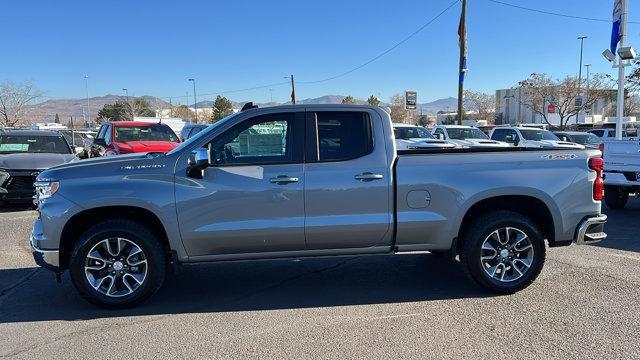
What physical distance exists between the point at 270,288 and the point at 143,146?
8.37 meters

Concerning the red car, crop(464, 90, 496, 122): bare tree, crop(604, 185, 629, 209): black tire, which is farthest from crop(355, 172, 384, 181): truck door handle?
crop(464, 90, 496, 122): bare tree

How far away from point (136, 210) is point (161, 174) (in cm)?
45

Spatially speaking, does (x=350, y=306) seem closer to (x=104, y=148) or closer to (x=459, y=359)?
(x=459, y=359)

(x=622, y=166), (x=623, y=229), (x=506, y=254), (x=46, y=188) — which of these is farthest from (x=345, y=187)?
(x=622, y=166)

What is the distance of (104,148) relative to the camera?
13.4 meters

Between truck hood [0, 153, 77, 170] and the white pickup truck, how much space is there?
11.1 m

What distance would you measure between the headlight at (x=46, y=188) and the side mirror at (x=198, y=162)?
4.01 feet

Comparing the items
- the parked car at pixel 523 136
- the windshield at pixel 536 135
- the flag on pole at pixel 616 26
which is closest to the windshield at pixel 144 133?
the parked car at pixel 523 136

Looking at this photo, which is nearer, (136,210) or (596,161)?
(136,210)

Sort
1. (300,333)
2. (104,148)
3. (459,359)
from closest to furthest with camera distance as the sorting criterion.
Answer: (459,359), (300,333), (104,148)

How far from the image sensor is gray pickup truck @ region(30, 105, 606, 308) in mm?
4742

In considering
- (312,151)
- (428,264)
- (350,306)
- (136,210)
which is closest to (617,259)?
(428,264)

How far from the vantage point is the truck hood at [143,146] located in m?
12.3

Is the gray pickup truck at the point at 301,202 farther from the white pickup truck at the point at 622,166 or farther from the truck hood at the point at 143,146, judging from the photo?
the truck hood at the point at 143,146
